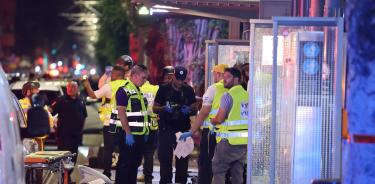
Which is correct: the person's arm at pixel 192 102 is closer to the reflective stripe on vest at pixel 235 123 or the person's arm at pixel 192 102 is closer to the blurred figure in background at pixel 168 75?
the blurred figure in background at pixel 168 75

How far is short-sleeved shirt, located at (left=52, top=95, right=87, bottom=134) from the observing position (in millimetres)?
15773

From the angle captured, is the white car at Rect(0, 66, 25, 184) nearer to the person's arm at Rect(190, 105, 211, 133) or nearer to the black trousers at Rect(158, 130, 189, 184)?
the person's arm at Rect(190, 105, 211, 133)

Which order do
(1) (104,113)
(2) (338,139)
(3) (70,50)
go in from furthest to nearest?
(3) (70,50) → (1) (104,113) → (2) (338,139)

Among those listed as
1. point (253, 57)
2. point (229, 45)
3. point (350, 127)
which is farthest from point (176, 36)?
point (350, 127)

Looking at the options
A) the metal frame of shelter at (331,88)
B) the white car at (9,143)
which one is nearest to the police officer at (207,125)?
the metal frame of shelter at (331,88)

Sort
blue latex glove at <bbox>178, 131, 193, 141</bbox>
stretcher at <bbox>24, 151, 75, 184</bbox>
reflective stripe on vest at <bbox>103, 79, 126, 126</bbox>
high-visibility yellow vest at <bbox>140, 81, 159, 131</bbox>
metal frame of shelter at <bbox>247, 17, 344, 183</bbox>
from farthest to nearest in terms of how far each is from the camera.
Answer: reflective stripe on vest at <bbox>103, 79, 126, 126</bbox> → high-visibility yellow vest at <bbox>140, 81, 159, 131</bbox> → blue latex glove at <bbox>178, 131, 193, 141</bbox> → stretcher at <bbox>24, 151, 75, 184</bbox> → metal frame of shelter at <bbox>247, 17, 344, 183</bbox>

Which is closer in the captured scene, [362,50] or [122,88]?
[362,50]

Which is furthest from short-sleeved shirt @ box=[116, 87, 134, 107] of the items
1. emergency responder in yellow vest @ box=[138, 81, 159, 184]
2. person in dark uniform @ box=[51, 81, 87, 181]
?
person in dark uniform @ box=[51, 81, 87, 181]

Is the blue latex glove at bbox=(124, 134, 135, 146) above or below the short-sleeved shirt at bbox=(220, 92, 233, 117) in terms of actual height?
below

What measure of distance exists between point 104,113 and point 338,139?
263 inches

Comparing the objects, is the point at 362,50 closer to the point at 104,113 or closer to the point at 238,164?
the point at 238,164

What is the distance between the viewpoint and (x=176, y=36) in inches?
952

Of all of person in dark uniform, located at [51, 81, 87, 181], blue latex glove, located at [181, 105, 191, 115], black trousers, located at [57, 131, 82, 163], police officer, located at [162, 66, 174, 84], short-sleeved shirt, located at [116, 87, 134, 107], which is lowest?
black trousers, located at [57, 131, 82, 163]

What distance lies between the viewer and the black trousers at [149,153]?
1316 centimetres
